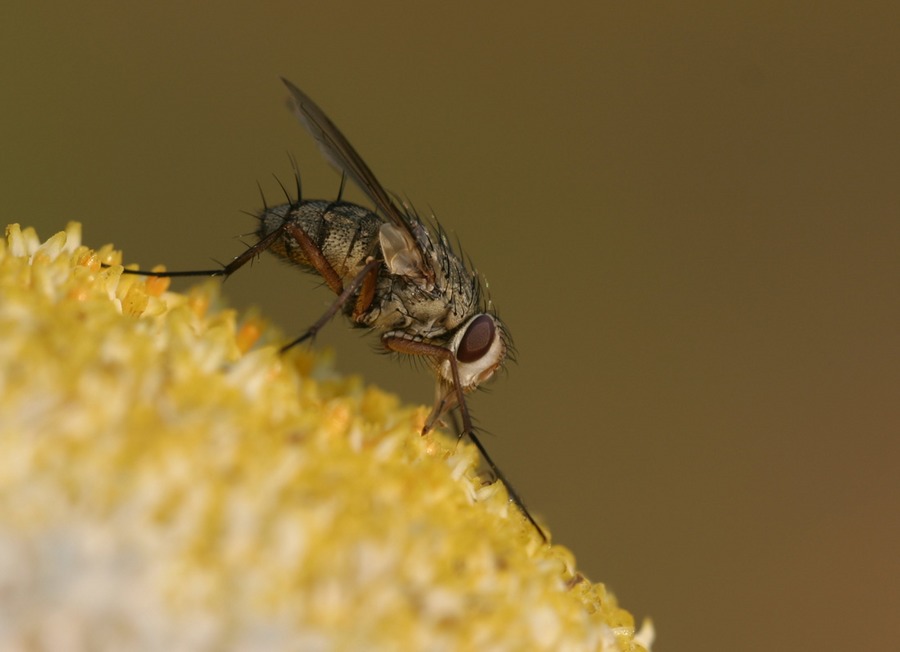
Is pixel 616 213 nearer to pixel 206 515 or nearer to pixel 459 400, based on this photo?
pixel 459 400

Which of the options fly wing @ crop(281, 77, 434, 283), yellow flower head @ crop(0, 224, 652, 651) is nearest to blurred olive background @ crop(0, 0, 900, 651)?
fly wing @ crop(281, 77, 434, 283)

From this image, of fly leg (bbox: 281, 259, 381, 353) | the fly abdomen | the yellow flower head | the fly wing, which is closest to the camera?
the yellow flower head

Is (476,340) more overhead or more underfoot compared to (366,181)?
more underfoot

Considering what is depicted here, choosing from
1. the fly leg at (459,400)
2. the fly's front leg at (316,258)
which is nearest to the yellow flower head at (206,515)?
the fly leg at (459,400)

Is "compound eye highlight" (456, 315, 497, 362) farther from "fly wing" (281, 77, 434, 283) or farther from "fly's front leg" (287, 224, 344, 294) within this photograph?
"fly's front leg" (287, 224, 344, 294)

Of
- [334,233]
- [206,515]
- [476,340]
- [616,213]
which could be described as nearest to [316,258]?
[334,233]
